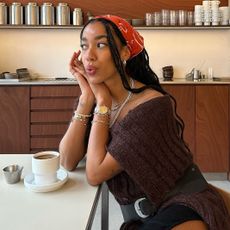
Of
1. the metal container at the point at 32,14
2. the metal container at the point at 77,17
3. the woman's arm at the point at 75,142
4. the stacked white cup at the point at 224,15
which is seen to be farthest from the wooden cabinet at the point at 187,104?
the woman's arm at the point at 75,142

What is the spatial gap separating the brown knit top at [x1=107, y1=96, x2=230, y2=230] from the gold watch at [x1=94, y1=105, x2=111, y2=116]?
83 millimetres

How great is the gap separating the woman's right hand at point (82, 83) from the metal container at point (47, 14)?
2.19 metres

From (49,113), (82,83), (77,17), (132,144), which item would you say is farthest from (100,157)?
(77,17)

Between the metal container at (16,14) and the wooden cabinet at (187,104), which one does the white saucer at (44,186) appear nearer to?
the wooden cabinet at (187,104)

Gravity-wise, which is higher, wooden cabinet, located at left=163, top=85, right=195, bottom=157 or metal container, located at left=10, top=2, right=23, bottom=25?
metal container, located at left=10, top=2, right=23, bottom=25

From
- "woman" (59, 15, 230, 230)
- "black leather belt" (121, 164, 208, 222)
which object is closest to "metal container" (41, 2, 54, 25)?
"woman" (59, 15, 230, 230)

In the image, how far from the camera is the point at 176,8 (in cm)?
357

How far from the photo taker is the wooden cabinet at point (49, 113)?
3.15 metres

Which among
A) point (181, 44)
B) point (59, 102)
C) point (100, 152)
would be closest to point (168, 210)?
point (100, 152)

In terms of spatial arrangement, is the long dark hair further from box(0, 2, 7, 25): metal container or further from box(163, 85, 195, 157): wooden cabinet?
Answer: box(0, 2, 7, 25): metal container

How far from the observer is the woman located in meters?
0.94

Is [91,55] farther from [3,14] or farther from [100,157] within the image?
[3,14]

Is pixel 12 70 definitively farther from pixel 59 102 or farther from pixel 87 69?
pixel 87 69

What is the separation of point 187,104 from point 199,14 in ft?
3.15
